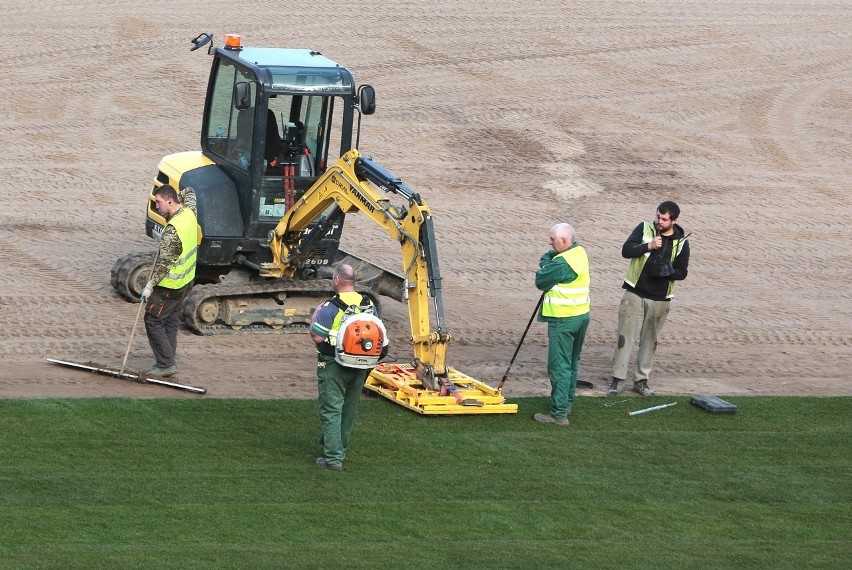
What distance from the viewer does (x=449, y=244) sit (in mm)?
20906

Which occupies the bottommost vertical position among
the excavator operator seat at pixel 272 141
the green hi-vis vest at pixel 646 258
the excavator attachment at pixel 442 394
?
the excavator attachment at pixel 442 394

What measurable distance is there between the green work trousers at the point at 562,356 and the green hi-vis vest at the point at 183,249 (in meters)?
3.60

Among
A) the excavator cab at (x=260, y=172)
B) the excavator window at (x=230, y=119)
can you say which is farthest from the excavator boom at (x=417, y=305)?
the excavator window at (x=230, y=119)

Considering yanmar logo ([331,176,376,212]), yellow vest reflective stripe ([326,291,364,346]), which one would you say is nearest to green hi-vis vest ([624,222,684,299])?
yanmar logo ([331,176,376,212])

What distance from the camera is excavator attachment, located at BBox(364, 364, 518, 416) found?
1361cm

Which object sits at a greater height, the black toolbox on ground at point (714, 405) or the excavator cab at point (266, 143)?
the excavator cab at point (266, 143)

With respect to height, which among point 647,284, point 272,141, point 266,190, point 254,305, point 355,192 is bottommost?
point 254,305

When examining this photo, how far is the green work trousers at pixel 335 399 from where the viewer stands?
11.5m

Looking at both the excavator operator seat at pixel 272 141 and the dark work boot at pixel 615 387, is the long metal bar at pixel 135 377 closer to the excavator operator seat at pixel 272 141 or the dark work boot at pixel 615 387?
the excavator operator seat at pixel 272 141

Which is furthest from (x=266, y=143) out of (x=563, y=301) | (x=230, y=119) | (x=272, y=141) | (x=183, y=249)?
(x=563, y=301)

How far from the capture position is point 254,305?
16.6 metres

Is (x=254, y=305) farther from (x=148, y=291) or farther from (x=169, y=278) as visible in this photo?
(x=148, y=291)

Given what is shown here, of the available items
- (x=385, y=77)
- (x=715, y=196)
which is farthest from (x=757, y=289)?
(x=385, y=77)

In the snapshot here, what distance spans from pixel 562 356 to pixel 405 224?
6.59ft
